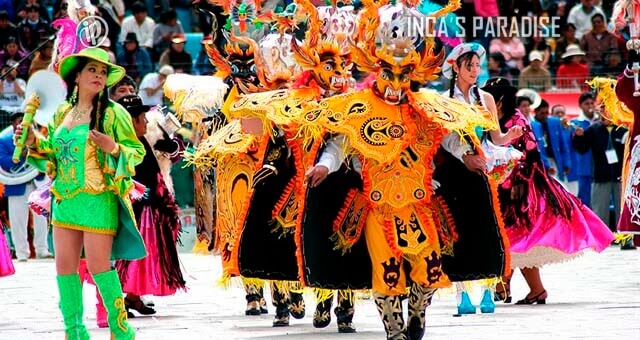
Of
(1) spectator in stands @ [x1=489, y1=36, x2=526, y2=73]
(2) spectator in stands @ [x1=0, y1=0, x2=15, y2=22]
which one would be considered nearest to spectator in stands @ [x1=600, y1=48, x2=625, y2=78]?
(1) spectator in stands @ [x1=489, y1=36, x2=526, y2=73]

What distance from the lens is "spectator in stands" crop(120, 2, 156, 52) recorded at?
23016 millimetres

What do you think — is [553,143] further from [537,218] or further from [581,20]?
[537,218]

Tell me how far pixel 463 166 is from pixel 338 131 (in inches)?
37.0

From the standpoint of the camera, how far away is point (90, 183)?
905 centimetres

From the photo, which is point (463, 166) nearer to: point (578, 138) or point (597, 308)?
point (597, 308)

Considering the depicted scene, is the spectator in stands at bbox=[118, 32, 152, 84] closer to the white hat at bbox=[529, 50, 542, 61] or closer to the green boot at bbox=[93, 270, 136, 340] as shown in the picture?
the white hat at bbox=[529, 50, 542, 61]

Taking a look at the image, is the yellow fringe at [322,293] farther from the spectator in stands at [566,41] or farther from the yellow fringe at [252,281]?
the spectator in stands at [566,41]

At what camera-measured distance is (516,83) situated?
71.0 ft

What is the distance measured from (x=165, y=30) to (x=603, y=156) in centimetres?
728

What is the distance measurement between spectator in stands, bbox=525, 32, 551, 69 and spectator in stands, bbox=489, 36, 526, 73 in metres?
0.27

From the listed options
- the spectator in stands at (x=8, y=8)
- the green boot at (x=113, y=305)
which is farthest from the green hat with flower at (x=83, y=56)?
the spectator in stands at (x=8, y=8)

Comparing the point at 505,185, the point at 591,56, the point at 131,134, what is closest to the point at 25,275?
the point at 505,185

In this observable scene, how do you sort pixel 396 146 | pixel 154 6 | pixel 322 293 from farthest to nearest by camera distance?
1. pixel 154 6
2. pixel 322 293
3. pixel 396 146

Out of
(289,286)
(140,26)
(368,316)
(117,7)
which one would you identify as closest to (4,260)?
(289,286)
